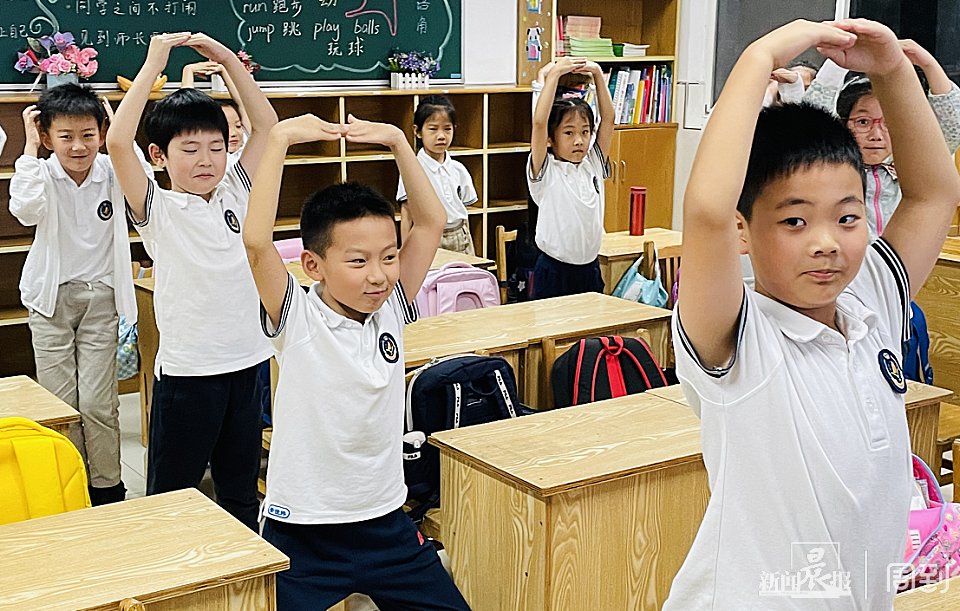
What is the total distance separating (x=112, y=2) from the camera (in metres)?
4.82

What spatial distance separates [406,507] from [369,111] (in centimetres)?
346

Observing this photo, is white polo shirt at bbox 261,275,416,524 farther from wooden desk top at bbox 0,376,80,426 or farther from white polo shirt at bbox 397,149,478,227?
white polo shirt at bbox 397,149,478,227

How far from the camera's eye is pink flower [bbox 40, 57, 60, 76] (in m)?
4.57

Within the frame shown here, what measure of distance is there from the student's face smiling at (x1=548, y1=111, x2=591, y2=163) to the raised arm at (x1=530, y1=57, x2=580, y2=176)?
0.08 metres

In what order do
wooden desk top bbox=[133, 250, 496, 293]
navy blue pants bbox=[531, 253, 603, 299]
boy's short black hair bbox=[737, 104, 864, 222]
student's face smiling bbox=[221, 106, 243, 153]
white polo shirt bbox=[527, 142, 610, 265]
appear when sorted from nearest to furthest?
boy's short black hair bbox=[737, 104, 864, 222] → wooden desk top bbox=[133, 250, 496, 293] → student's face smiling bbox=[221, 106, 243, 153] → white polo shirt bbox=[527, 142, 610, 265] → navy blue pants bbox=[531, 253, 603, 299]

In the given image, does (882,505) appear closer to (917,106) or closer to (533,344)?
(917,106)

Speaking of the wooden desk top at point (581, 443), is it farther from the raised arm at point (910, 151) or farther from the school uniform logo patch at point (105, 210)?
the school uniform logo patch at point (105, 210)

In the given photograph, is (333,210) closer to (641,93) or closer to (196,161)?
(196,161)

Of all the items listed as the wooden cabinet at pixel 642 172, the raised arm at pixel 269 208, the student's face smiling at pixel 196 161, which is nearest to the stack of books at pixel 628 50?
the wooden cabinet at pixel 642 172

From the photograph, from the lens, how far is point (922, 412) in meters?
2.78

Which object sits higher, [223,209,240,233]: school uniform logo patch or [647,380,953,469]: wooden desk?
[223,209,240,233]: school uniform logo patch

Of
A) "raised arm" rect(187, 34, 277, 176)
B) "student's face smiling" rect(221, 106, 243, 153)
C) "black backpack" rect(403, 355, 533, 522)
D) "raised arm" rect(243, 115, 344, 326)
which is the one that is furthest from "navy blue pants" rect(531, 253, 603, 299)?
"raised arm" rect(243, 115, 344, 326)

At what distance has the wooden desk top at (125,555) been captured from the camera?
1.60 metres

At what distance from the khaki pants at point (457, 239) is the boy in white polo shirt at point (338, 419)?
10.2 ft
